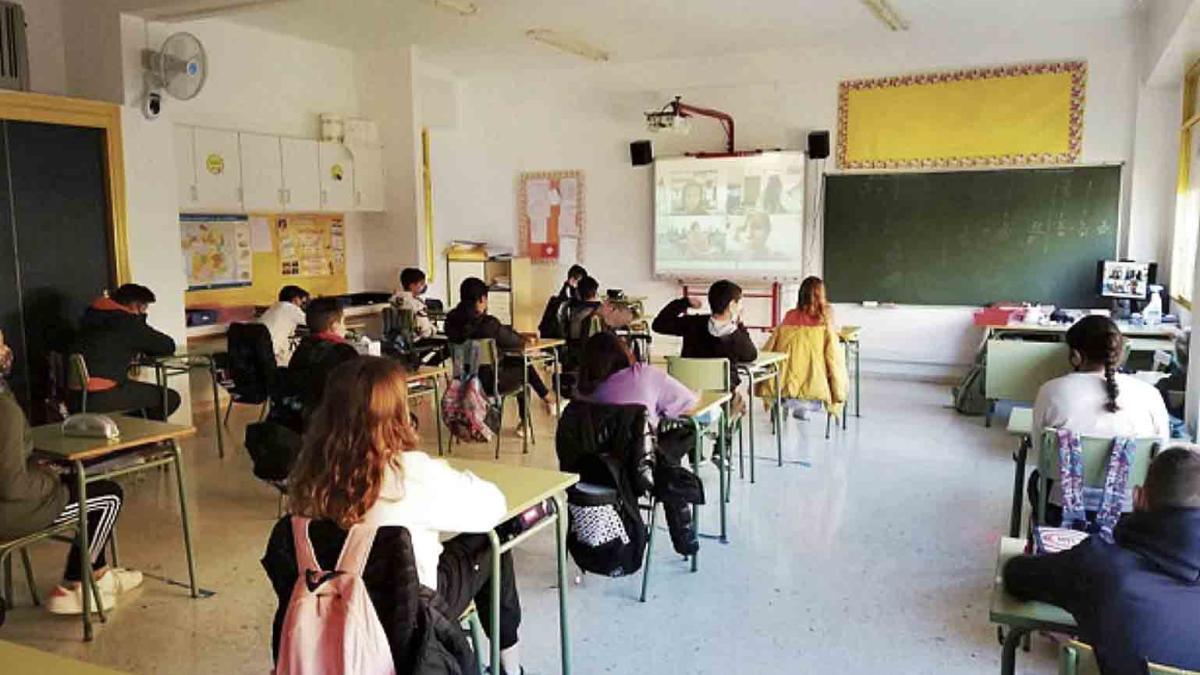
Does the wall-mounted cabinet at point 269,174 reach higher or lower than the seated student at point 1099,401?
higher

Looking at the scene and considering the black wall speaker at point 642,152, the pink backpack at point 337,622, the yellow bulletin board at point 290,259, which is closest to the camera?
the pink backpack at point 337,622

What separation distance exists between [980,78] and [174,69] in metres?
6.55

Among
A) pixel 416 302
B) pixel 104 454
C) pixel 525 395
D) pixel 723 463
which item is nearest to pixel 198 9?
pixel 416 302

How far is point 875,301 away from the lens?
869 centimetres

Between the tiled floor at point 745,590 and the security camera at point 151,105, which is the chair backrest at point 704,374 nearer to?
the tiled floor at point 745,590

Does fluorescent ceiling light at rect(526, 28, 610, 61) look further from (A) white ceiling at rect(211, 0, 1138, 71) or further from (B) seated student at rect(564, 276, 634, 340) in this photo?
(B) seated student at rect(564, 276, 634, 340)

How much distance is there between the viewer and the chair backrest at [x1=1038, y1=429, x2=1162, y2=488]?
296 cm

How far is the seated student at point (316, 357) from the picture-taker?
4301mm

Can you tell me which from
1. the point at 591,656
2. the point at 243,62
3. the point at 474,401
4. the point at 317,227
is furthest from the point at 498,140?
the point at 591,656

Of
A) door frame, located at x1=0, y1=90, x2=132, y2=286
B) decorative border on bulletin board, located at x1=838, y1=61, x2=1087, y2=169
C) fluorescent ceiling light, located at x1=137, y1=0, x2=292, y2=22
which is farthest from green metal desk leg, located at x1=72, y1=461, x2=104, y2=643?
decorative border on bulletin board, located at x1=838, y1=61, x2=1087, y2=169

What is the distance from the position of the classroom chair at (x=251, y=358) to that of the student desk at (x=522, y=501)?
3.44 meters

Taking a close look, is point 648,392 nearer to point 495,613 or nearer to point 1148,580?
point 495,613

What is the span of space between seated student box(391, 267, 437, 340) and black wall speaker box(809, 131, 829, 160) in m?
3.86

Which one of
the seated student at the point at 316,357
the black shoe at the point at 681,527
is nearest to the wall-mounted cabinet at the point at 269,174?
the seated student at the point at 316,357
